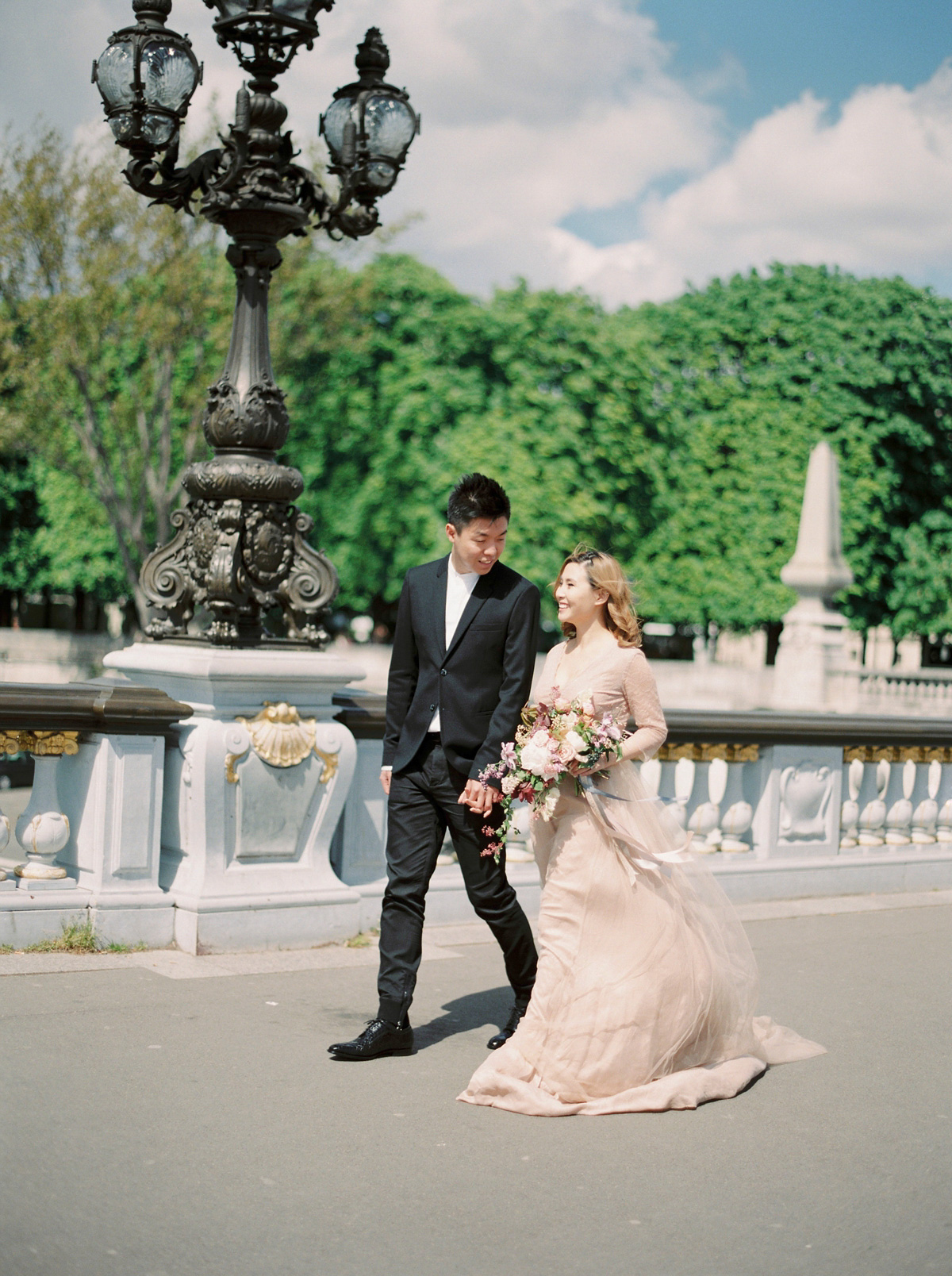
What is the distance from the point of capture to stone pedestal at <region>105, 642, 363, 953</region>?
273 inches

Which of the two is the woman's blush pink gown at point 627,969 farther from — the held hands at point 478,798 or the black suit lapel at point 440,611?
the black suit lapel at point 440,611

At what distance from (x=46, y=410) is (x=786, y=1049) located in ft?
87.1

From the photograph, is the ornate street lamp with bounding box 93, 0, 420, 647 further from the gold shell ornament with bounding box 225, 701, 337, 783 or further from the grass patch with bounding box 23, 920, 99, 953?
the grass patch with bounding box 23, 920, 99, 953

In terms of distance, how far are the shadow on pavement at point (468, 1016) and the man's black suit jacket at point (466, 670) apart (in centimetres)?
108

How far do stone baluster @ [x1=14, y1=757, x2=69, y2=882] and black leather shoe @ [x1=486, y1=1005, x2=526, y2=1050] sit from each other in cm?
225

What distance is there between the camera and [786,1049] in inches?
227

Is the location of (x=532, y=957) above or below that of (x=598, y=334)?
below

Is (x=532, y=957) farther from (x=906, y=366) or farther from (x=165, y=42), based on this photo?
(x=906, y=366)

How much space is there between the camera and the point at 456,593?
558cm

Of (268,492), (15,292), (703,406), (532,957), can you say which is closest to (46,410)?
(15,292)

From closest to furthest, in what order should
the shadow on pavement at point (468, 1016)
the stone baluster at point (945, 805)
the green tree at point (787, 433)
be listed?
the shadow on pavement at point (468, 1016) → the stone baluster at point (945, 805) → the green tree at point (787, 433)

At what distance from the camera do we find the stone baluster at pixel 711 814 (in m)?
9.15

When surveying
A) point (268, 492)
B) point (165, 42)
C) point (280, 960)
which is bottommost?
point (280, 960)

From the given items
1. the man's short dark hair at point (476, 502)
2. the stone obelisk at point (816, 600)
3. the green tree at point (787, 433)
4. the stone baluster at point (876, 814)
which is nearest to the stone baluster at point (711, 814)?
the stone baluster at point (876, 814)
